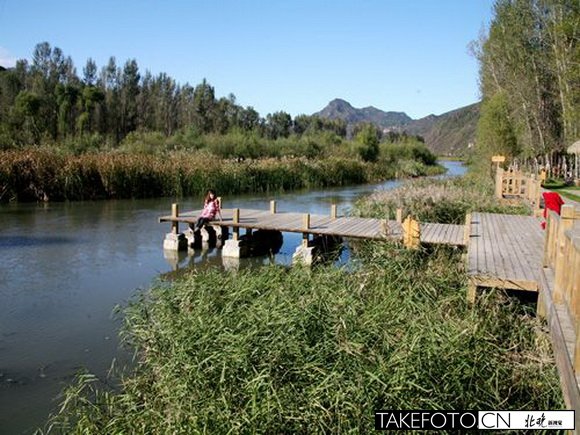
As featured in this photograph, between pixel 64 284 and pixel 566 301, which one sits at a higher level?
pixel 566 301

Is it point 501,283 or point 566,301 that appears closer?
point 566,301

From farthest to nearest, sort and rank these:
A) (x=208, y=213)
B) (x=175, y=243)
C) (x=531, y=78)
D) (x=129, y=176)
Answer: (x=531, y=78) → (x=129, y=176) → (x=208, y=213) → (x=175, y=243)

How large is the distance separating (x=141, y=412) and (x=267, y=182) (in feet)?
86.5

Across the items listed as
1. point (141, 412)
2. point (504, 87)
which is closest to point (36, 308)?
point (141, 412)

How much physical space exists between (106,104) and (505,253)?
48505 mm

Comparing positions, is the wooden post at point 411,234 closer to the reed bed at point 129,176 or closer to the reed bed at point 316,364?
the reed bed at point 316,364

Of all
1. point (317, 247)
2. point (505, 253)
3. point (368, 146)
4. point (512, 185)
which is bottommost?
point (317, 247)

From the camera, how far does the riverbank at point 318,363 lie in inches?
174

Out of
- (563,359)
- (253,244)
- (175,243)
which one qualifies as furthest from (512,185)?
(563,359)

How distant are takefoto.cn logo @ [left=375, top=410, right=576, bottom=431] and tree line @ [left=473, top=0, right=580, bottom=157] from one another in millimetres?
24826

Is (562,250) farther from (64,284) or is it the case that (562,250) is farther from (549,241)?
(64,284)

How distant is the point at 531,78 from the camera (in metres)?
30.9

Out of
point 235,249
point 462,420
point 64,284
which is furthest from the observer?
point 235,249

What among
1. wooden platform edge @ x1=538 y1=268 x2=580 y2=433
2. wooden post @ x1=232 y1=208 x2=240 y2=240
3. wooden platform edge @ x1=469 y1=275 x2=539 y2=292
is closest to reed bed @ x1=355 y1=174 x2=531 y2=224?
wooden post @ x1=232 y1=208 x2=240 y2=240
